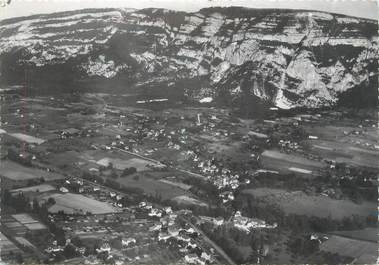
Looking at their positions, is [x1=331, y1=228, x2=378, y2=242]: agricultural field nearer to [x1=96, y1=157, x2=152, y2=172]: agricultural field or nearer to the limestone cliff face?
the limestone cliff face

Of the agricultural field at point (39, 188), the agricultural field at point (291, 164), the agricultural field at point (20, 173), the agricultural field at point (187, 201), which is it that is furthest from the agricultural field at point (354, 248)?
the agricultural field at point (20, 173)

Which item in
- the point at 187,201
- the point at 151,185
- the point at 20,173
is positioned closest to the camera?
the point at 187,201

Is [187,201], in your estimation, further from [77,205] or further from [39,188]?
[39,188]

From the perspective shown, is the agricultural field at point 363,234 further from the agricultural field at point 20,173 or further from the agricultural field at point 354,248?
the agricultural field at point 20,173

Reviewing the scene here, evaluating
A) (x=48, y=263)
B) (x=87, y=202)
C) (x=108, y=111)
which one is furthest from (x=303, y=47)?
(x=48, y=263)

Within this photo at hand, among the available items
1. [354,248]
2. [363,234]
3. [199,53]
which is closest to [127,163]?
[199,53]

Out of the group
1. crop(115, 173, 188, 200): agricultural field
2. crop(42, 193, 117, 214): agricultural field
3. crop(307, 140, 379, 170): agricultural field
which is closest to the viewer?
crop(42, 193, 117, 214): agricultural field

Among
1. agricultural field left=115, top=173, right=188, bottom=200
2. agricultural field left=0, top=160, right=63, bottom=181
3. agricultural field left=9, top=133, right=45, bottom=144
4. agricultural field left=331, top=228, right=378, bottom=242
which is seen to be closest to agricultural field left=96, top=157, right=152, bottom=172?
agricultural field left=115, top=173, right=188, bottom=200
